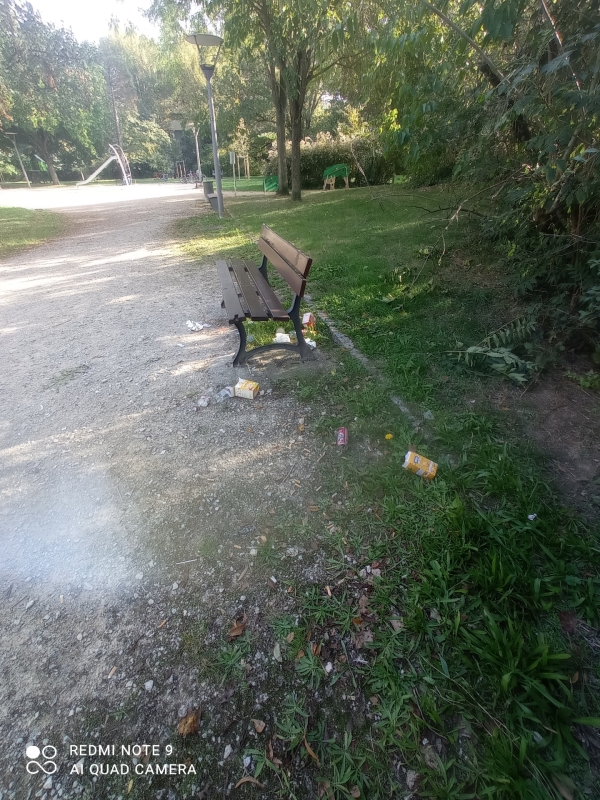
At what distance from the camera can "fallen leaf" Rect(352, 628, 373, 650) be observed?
1790mm

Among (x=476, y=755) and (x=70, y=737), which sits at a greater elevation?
(x=476, y=755)

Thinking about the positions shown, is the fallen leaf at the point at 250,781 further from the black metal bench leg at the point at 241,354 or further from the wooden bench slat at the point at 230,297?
the black metal bench leg at the point at 241,354

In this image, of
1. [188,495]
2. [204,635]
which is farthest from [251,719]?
[188,495]

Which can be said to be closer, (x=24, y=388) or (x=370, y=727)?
(x=370, y=727)

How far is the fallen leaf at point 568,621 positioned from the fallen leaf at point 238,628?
1.39 m

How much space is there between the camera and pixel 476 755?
4.66ft

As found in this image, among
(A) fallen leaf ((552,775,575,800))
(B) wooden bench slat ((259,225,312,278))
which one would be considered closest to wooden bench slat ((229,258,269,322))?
(B) wooden bench slat ((259,225,312,278))

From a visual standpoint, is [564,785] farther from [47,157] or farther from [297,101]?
[47,157]

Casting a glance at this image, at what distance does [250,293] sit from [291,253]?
1.83ft

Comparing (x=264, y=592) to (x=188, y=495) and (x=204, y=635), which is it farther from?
(x=188, y=495)

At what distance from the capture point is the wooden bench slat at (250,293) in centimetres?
348

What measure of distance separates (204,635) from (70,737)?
56cm

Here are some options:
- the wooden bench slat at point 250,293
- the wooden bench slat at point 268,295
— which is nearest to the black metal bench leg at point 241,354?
the wooden bench slat at point 250,293

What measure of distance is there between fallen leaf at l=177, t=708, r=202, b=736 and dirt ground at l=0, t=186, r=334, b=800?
0.11 ft
